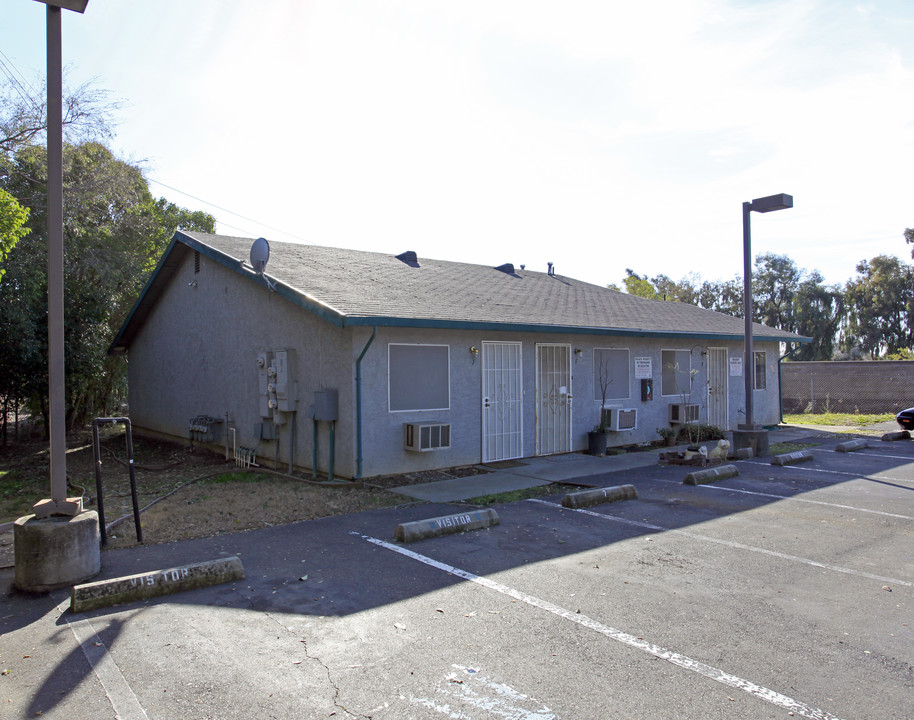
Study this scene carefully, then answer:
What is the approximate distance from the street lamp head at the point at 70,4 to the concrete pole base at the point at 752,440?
12.0 metres

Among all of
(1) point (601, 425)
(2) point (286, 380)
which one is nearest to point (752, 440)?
(1) point (601, 425)

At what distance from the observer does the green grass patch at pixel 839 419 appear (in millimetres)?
20062

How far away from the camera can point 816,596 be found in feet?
16.4

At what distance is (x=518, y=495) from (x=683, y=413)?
23.7 ft

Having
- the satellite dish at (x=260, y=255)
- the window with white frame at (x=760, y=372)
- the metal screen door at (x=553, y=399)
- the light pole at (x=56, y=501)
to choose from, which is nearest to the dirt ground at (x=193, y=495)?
the light pole at (x=56, y=501)

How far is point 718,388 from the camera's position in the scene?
16344 millimetres

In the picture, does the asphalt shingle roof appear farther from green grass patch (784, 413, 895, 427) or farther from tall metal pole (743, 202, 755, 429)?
green grass patch (784, 413, 895, 427)

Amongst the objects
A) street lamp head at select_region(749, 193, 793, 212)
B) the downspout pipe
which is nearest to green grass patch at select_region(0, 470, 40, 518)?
the downspout pipe

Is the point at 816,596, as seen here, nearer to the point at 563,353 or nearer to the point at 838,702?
the point at 838,702

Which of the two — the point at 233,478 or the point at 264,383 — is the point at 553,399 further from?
the point at 233,478

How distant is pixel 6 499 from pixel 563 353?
9.76 meters

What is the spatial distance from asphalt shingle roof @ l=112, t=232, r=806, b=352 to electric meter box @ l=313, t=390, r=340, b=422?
54.8 inches

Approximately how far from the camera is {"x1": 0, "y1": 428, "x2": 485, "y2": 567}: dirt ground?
7.30 m

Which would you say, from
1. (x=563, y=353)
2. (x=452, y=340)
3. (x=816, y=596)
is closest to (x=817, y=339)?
(x=563, y=353)
